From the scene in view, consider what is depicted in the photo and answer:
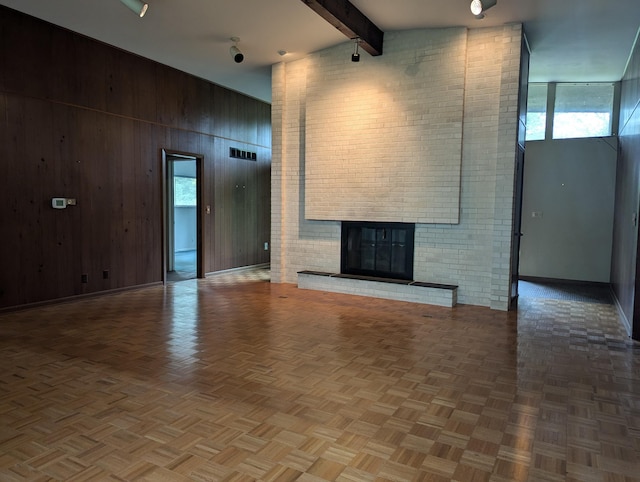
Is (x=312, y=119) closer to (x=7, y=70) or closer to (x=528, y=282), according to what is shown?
(x=7, y=70)

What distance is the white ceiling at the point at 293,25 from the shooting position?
15.5 feet

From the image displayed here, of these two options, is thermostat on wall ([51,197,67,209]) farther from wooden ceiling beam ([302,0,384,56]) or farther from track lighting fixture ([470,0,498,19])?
track lighting fixture ([470,0,498,19])

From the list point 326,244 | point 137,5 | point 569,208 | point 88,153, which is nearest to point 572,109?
point 569,208

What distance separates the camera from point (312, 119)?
21.4ft

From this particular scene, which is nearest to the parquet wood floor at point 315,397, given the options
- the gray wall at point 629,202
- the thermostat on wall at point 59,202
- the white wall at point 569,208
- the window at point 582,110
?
the gray wall at point 629,202

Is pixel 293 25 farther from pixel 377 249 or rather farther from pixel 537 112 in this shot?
pixel 537 112

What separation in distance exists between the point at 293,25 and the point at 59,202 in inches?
140

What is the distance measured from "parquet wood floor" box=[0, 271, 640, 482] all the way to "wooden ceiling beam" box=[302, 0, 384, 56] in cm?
322

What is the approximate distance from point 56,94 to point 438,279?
5235 mm

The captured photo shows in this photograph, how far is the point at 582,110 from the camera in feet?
24.1

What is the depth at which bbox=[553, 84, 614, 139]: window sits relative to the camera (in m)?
7.21

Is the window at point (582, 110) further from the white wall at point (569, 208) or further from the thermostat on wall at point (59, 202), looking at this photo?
the thermostat on wall at point (59, 202)

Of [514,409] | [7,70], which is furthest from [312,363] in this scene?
[7,70]

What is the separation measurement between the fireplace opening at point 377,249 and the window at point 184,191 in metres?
6.52
